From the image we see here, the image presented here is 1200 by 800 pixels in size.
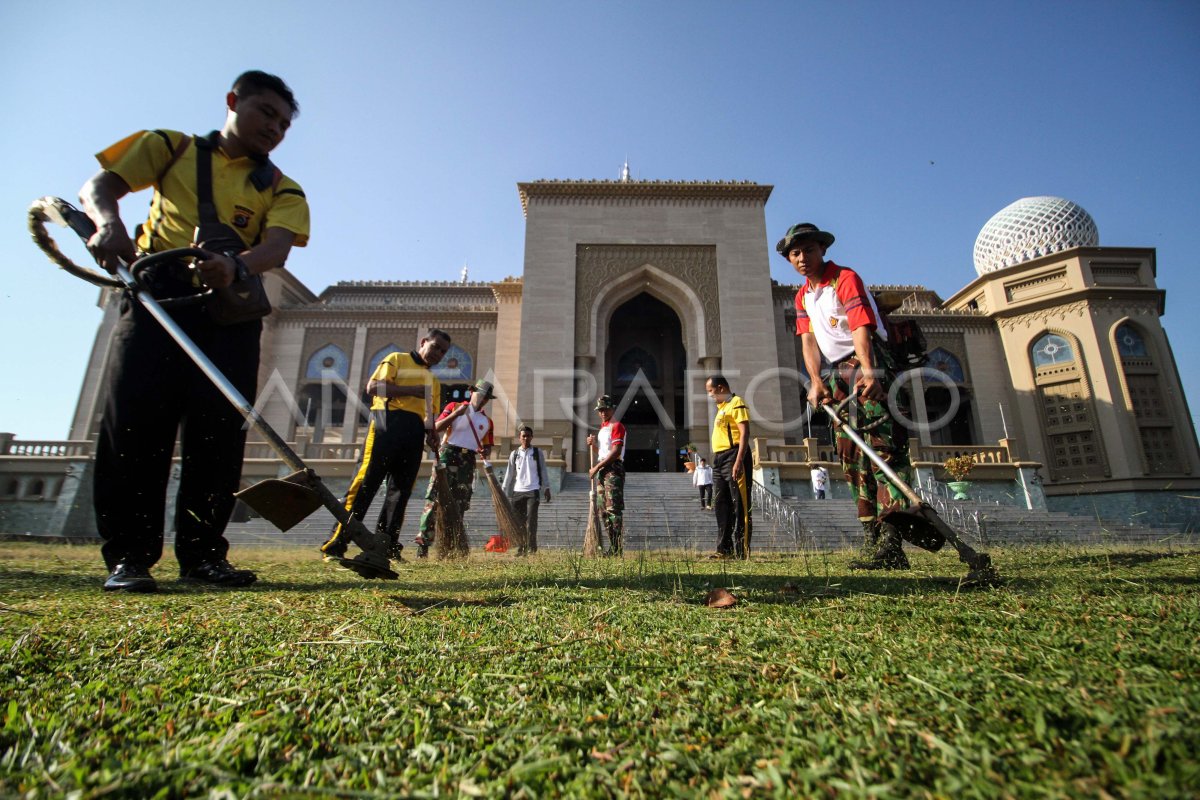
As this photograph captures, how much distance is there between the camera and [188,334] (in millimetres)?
2541

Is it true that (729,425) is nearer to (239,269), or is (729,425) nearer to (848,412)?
(848,412)

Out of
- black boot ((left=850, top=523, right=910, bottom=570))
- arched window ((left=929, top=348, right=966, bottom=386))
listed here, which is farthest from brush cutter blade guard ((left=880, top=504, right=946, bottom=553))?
arched window ((left=929, top=348, right=966, bottom=386))

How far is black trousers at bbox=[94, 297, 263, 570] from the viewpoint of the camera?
2.32 meters

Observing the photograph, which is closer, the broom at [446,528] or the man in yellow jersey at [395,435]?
the man in yellow jersey at [395,435]

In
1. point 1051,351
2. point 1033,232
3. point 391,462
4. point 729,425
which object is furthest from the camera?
point 1033,232

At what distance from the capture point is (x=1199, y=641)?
1.05m

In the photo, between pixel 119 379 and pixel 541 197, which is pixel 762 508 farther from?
pixel 541 197

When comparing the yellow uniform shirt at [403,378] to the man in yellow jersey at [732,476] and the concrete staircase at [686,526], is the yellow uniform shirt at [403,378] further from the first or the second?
the concrete staircase at [686,526]

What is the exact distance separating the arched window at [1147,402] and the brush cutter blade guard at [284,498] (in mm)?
26492

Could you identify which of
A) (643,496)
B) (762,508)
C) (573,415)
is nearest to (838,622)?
(762,508)

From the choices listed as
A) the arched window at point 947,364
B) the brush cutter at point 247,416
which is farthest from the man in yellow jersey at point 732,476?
the arched window at point 947,364

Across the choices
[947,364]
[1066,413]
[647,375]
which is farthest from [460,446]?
[1066,413]

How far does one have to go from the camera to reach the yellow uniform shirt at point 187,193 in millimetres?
2523

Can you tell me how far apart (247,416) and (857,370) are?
3.21 meters
